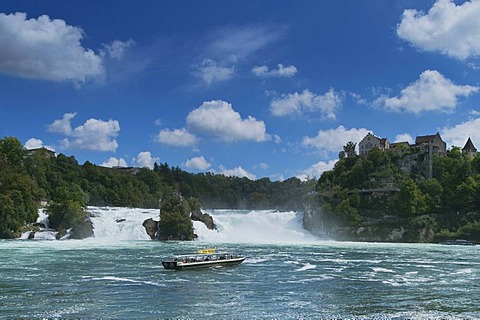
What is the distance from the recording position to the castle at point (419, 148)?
8762 cm

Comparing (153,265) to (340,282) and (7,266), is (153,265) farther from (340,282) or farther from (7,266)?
(340,282)

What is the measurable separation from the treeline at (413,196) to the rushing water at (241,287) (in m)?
28.5

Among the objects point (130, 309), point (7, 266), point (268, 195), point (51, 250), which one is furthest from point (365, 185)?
point (268, 195)

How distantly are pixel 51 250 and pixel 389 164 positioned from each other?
5983 centimetres

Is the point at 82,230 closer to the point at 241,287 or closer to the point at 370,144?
the point at 241,287

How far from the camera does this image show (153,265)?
35281 millimetres

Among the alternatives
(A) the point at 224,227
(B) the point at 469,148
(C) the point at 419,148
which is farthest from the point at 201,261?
(B) the point at 469,148

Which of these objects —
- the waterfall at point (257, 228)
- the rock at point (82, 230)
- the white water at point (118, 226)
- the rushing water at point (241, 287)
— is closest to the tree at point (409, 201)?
the waterfall at point (257, 228)

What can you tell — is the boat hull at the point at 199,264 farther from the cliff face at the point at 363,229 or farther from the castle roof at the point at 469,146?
the castle roof at the point at 469,146

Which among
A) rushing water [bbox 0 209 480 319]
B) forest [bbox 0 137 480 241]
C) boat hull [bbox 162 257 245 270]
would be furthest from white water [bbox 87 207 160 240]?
boat hull [bbox 162 257 245 270]

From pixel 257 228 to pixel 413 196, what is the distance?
72.6 feet

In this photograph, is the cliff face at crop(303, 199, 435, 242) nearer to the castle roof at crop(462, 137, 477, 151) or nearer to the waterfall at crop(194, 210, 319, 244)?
the waterfall at crop(194, 210, 319, 244)

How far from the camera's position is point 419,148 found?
90.4m

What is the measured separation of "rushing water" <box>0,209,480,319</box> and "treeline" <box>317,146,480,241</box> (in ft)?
93.4
